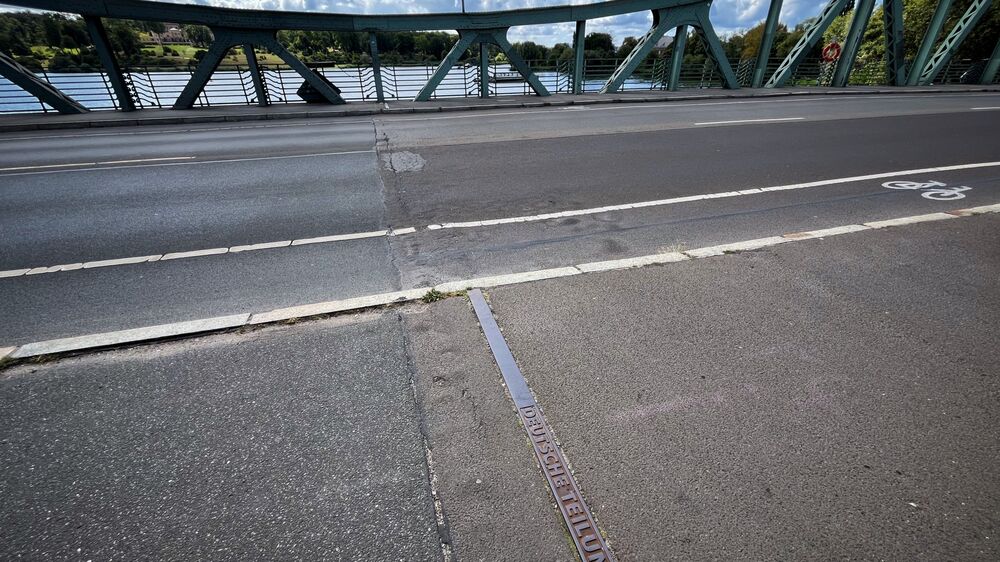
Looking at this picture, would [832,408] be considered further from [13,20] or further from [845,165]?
[13,20]

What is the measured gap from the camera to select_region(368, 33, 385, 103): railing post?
16.4m

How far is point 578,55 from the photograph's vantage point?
62.6 feet

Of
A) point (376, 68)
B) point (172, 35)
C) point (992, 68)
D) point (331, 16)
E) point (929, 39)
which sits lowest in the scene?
point (992, 68)

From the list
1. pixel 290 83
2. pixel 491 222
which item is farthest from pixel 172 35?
pixel 491 222

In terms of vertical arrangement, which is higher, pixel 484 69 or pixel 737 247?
pixel 484 69

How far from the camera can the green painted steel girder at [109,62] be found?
1345 cm

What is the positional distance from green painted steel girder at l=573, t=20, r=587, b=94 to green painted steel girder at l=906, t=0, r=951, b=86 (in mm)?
19353

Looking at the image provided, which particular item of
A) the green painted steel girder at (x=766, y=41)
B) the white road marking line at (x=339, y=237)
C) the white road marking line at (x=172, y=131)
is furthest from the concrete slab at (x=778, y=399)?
the green painted steel girder at (x=766, y=41)

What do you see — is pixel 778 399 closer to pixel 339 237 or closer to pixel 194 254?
pixel 339 237

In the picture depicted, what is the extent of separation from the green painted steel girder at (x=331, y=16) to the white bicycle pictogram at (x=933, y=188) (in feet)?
50.7

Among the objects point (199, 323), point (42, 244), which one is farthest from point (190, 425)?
point (42, 244)

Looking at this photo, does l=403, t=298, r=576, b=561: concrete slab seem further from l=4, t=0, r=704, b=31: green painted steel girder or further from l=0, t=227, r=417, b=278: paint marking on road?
l=4, t=0, r=704, b=31: green painted steel girder

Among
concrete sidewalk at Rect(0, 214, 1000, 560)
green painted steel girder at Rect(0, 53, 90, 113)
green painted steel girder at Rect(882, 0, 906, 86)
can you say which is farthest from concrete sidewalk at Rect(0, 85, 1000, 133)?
concrete sidewalk at Rect(0, 214, 1000, 560)

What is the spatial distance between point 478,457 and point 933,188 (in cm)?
771
